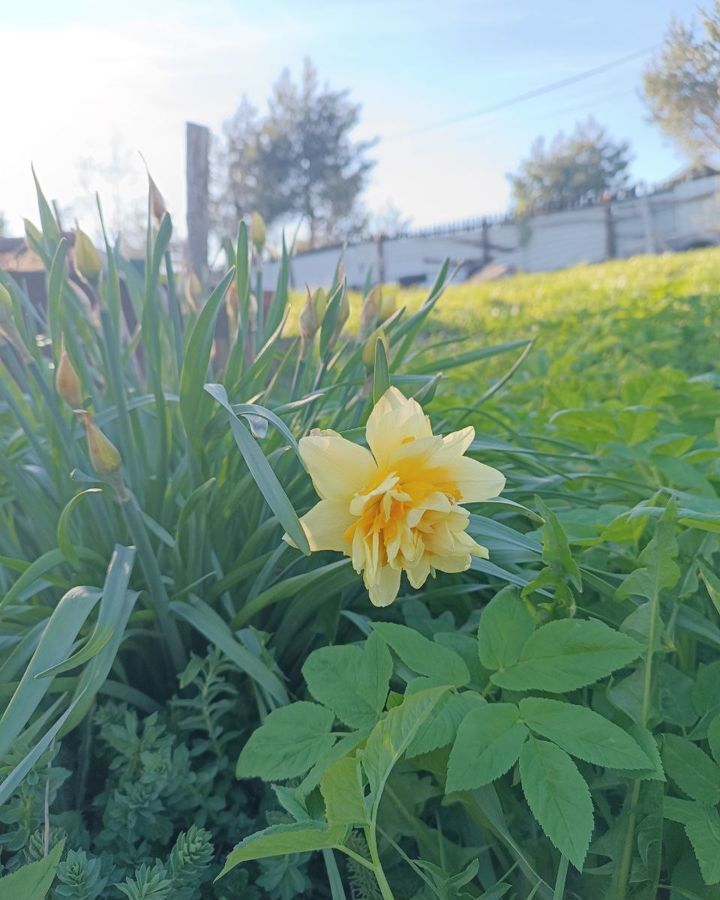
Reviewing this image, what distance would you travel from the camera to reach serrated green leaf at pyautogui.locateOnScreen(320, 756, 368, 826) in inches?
23.7

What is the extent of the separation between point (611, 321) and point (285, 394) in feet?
7.50

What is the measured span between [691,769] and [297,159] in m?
38.9

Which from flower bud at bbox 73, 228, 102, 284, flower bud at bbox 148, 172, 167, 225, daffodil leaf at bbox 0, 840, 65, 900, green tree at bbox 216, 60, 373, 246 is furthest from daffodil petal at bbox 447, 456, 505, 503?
green tree at bbox 216, 60, 373, 246

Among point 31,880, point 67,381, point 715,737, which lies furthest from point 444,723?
point 67,381

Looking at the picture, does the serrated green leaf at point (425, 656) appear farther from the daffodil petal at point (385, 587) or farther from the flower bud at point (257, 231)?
the flower bud at point (257, 231)

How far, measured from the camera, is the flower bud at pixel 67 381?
2.98 ft

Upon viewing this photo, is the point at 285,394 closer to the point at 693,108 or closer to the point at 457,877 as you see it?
the point at 457,877

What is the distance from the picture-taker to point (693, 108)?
7285mm

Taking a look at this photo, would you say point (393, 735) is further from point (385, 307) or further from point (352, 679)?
point (385, 307)

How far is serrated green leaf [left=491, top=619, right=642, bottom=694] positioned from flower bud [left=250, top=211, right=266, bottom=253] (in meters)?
1.00

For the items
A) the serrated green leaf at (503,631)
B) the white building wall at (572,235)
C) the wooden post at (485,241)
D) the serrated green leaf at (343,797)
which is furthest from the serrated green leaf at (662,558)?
the wooden post at (485,241)

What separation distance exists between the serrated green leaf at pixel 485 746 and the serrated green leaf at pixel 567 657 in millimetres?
35

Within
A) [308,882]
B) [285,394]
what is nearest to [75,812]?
[308,882]

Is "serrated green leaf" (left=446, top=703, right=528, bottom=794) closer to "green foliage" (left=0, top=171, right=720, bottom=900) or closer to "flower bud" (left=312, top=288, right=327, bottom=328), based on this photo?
"green foliage" (left=0, top=171, right=720, bottom=900)
